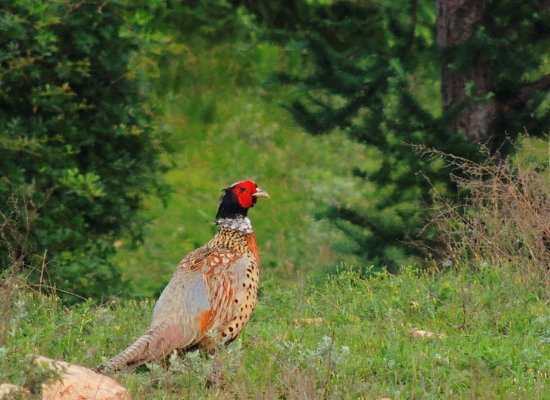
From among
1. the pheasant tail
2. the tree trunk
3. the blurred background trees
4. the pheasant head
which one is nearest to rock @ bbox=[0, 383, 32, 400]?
the pheasant tail

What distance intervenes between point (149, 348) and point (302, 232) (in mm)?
8120

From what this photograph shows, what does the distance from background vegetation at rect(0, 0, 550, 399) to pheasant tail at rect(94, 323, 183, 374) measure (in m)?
0.13

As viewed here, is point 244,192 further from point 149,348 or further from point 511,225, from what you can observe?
point 511,225

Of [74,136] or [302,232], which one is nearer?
[74,136]

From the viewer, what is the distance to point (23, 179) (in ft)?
26.0

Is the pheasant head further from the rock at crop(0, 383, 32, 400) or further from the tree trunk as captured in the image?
the tree trunk

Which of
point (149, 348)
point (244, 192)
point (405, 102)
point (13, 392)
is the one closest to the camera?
point (13, 392)

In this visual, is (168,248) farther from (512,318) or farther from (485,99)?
(512,318)

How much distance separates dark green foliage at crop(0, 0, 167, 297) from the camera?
26.1 ft

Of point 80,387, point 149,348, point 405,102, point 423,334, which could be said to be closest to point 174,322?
point 149,348

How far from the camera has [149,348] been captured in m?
5.02

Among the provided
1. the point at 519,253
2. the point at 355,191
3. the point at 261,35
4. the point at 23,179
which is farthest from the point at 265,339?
the point at 355,191

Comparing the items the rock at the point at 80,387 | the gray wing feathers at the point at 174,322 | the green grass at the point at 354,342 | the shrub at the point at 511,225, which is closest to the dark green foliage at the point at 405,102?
the shrub at the point at 511,225

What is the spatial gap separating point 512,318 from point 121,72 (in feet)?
14.7
